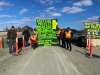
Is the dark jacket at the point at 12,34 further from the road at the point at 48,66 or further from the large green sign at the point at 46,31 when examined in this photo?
the large green sign at the point at 46,31

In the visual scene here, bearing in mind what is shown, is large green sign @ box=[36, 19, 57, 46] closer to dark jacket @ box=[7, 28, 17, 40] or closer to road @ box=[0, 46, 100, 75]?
dark jacket @ box=[7, 28, 17, 40]

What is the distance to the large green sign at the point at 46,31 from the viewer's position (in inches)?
1299

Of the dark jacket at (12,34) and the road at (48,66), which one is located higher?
the dark jacket at (12,34)

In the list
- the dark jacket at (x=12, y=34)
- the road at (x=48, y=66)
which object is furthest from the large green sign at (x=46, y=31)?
the road at (x=48, y=66)

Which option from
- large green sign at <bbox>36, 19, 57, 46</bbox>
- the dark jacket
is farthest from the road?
large green sign at <bbox>36, 19, 57, 46</bbox>

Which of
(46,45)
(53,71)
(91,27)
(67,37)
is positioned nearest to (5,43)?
(46,45)

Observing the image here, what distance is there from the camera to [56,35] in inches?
1334

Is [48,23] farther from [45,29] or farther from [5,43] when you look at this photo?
[5,43]

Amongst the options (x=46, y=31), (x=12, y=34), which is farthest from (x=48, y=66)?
(x=46, y=31)

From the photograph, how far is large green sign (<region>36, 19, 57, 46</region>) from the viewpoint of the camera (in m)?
33.0

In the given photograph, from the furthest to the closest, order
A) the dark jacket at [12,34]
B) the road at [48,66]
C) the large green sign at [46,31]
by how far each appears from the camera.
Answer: the large green sign at [46,31] < the dark jacket at [12,34] < the road at [48,66]

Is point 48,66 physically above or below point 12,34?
below

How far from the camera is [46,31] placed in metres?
33.5

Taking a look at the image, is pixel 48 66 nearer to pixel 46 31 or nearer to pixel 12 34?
pixel 12 34
